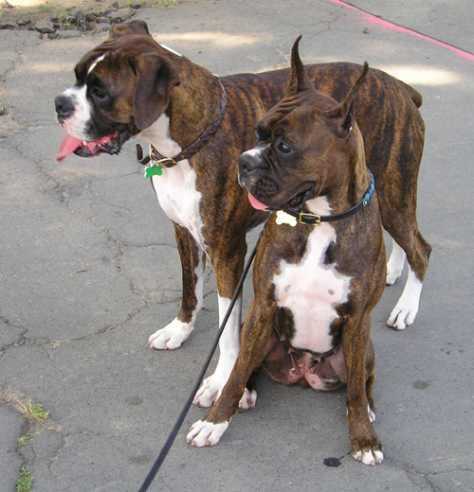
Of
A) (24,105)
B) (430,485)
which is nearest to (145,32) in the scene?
(430,485)

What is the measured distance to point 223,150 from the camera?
3709 millimetres

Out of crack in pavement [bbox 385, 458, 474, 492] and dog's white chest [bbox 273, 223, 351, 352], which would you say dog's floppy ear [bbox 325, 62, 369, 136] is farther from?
crack in pavement [bbox 385, 458, 474, 492]

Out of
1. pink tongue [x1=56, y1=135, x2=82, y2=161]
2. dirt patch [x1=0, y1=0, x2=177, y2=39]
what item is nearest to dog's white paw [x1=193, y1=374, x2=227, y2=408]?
pink tongue [x1=56, y1=135, x2=82, y2=161]

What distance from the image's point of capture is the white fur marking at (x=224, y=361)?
3.97 meters

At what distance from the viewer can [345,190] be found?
3301 millimetres

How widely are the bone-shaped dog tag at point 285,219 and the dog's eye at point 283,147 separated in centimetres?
32

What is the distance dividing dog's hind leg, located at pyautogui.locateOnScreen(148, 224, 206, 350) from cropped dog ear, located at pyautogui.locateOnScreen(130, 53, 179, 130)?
0.88 m

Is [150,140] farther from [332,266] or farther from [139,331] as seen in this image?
[139,331]

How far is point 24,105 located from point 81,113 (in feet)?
11.6

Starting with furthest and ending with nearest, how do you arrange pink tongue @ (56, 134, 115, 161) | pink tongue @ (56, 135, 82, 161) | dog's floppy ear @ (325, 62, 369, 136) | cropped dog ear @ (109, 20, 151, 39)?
1. cropped dog ear @ (109, 20, 151, 39)
2. pink tongue @ (56, 135, 82, 161)
3. pink tongue @ (56, 134, 115, 161)
4. dog's floppy ear @ (325, 62, 369, 136)

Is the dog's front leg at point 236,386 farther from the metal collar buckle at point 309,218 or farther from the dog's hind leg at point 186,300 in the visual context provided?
the dog's hind leg at point 186,300

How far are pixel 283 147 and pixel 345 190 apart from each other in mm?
315

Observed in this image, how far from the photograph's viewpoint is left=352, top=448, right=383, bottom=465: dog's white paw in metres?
3.58

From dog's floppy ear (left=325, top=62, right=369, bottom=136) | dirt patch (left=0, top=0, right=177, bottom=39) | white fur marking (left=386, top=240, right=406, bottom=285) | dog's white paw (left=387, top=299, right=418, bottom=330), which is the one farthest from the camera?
dirt patch (left=0, top=0, right=177, bottom=39)
